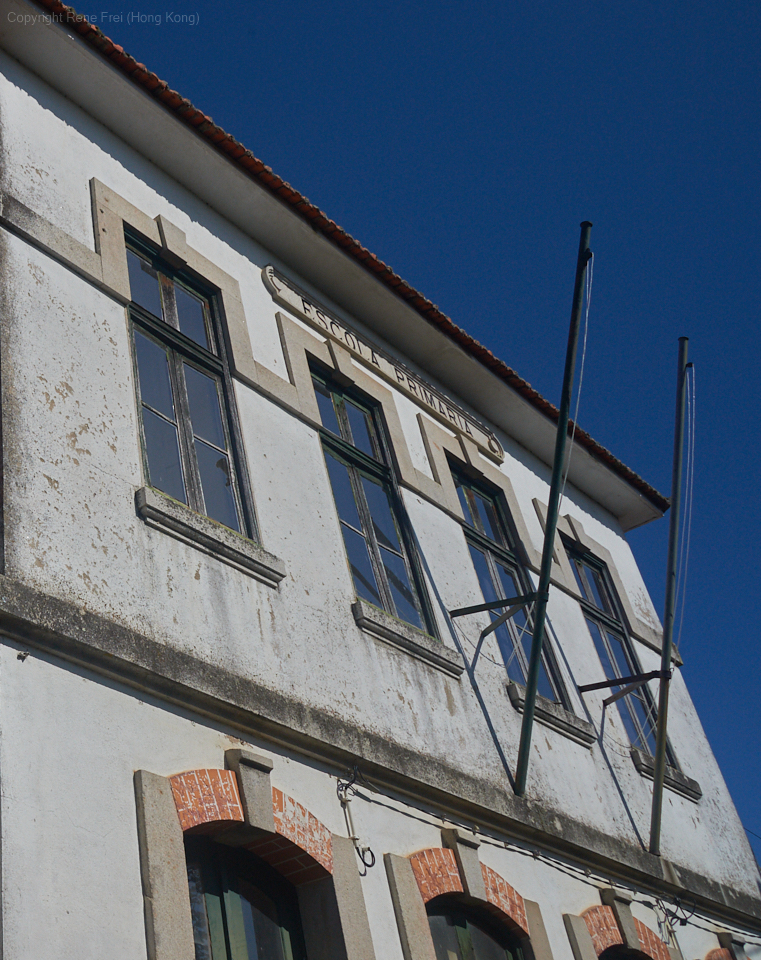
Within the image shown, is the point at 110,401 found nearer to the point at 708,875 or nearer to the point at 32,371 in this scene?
the point at 32,371

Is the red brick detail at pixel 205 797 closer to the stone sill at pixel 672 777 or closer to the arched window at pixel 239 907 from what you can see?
the arched window at pixel 239 907

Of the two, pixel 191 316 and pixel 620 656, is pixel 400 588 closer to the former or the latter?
pixel 191 316

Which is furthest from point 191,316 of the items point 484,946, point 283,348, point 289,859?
point 484,946

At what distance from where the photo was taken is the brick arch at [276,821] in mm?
5496

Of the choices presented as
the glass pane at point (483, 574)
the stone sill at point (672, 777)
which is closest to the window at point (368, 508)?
the glass pane at point (483, 574)

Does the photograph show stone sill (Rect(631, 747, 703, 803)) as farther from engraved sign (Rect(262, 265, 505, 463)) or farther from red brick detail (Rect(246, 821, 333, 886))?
red brick detail (Rect(246, 821, 333, 886))

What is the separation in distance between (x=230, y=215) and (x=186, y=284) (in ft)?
3.93

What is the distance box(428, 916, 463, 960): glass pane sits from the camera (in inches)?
271

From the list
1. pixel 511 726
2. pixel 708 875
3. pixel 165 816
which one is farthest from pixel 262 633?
pixel 708 875

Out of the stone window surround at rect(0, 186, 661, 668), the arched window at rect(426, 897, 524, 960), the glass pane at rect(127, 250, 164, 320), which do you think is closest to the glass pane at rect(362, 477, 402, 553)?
the stone window surround at rect(0, 186, 661, 668)

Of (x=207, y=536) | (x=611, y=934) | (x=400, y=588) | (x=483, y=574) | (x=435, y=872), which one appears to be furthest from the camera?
(x=483, y=574)

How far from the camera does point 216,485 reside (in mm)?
7367

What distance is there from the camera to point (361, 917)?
20.1ft

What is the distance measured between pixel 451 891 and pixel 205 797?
2135 millimetres
